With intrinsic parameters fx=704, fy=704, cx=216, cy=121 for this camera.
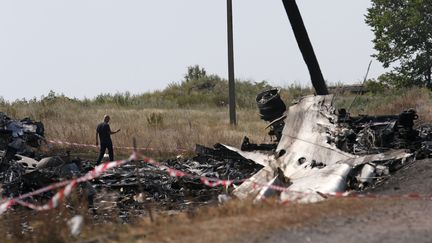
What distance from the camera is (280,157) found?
48.1 ft

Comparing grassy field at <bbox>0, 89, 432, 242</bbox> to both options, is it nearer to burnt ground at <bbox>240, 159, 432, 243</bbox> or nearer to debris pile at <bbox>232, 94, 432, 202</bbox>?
burnt ground at <bbox>240, 159, 432, 243</bbox>

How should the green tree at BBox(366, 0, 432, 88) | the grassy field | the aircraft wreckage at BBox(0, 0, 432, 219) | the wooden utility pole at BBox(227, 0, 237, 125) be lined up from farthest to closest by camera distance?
1. the green tree at BBox(366, 0, 432, 88)
2. the wooden utility pole at BBox(227, 0, 237, 125)
3. the aircraft wreckage at BBox(0, 0, 432, 219)
4. the grassy field

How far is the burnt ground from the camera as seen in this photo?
23.5 feet

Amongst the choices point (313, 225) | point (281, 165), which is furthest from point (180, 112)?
point (313, 225)

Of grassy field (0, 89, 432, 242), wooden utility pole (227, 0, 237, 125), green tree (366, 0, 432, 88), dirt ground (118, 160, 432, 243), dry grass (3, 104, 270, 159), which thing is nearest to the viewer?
dirt ground (118, 160, 432, 243)

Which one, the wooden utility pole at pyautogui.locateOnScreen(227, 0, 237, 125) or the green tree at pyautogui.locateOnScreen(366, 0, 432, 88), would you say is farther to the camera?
the green tree at pyautogui.locateOnScreen(366, 0, 432, 88)

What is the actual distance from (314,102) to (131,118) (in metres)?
20.9

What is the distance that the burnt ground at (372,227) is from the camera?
7.16m

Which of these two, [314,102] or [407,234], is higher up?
[314,102]

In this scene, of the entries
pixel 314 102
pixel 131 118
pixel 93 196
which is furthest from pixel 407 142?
pixel 131 118

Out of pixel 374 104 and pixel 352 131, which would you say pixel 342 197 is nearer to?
pixel 352 131

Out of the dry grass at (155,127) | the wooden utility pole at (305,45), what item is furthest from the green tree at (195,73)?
the wooden utility pole at (305,45)

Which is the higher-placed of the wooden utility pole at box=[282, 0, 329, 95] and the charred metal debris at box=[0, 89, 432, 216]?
the wooden utility pole at box=[282, 0, 329, 95]

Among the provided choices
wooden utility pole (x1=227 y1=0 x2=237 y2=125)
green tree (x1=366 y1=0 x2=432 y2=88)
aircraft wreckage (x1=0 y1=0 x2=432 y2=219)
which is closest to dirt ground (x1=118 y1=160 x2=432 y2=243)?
aircraft wreckage (x1=0 y1=0 x2=432 y2=219)
